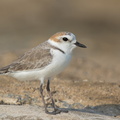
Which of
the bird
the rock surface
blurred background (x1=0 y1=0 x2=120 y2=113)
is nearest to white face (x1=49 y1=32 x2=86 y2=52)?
the bird

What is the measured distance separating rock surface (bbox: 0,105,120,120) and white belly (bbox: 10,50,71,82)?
54cm

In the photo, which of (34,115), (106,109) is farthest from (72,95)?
(34,115)

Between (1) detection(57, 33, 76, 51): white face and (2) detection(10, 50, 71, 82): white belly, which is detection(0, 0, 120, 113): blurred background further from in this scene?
(1) detection(57, 33, 76, 51): white face

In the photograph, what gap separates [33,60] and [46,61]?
0.99ft

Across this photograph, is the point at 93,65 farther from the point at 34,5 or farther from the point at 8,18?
the point at 34,5

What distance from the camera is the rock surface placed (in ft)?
22.0

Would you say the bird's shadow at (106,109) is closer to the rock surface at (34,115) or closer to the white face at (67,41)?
the rock surface at (34,115)

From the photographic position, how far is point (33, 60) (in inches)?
288

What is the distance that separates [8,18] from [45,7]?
309cm

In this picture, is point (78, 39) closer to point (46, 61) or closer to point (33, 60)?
point (33, 60)

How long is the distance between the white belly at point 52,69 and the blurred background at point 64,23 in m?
11.1

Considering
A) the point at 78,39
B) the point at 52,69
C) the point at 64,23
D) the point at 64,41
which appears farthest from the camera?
the point at 64,23

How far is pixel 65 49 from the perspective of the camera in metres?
7.23

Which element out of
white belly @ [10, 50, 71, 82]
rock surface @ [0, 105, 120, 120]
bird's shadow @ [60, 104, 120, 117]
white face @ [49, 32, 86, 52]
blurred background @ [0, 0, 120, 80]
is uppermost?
blurred background @ [0, 0, 120, 80]
